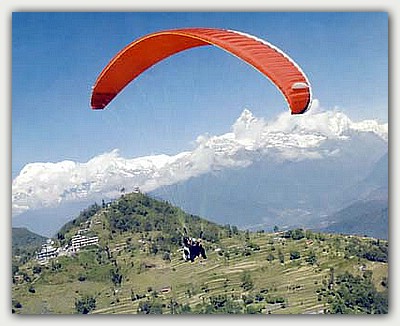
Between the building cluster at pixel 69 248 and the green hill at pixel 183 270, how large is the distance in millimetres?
17

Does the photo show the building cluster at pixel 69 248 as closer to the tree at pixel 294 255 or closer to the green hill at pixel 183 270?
the green hill at pixel 183 270

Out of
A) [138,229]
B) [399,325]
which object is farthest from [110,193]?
[399,325]

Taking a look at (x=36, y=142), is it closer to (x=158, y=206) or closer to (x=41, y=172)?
(x=41, y=172)

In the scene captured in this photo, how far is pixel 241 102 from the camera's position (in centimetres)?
450

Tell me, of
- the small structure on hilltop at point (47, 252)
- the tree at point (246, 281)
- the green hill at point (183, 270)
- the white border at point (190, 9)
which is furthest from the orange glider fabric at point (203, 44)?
the tree at point (246, 281)

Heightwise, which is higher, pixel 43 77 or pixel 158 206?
pixel 43 77

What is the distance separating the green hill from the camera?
176 inches

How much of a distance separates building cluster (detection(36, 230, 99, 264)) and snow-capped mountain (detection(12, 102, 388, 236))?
0.21 m

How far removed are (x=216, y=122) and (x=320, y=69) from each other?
62cm

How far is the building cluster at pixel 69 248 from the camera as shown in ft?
15.1

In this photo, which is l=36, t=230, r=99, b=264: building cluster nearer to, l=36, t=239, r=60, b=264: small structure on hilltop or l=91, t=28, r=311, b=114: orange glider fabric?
l=36, t=239, r=60, b=264: small structure on hilltop

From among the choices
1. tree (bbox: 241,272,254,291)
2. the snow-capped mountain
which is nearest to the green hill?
tree (bbox: 241,272,254,291)

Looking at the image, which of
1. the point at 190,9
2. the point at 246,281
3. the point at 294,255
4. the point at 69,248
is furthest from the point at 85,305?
the point at 190,9
